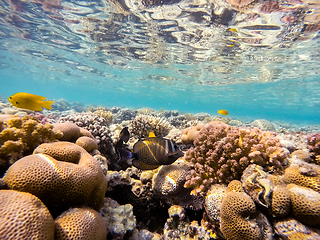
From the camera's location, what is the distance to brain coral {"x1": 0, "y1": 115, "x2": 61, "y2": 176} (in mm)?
2207

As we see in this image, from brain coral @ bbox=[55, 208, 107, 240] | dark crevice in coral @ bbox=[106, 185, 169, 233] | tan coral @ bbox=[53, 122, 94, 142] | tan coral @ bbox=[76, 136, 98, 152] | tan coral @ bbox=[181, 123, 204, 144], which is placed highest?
tan coral @ bbox=[181, 123, 204, 144]

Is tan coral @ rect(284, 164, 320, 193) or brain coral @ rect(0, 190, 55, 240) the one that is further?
tan coral @ rect(284, 164, 320, 193)

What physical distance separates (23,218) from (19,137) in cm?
171

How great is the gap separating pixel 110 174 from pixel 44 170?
1595 mm

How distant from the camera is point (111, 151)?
457cm

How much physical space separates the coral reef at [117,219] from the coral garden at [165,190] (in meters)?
0.01

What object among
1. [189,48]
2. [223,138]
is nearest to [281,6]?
[189,48]

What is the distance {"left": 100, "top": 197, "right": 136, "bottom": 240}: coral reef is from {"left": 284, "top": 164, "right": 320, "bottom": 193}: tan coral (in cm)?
250

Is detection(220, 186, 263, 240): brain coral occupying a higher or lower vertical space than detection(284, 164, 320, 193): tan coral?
lower

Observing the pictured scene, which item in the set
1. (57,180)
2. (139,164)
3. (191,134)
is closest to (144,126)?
(191,134)

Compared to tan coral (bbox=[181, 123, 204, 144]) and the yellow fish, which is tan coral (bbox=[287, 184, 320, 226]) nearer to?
tan coral (bbox=[181, 123, 204, 144])

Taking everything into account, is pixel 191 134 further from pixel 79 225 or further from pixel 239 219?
Result: pixel 79 225

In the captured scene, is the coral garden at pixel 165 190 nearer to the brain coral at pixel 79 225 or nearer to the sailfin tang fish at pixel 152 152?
the brain coral at pixel 79 225

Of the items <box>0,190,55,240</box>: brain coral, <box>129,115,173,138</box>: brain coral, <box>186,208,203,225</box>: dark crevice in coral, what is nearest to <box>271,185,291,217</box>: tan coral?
<box>186,208,203,225</box>: dark crevice in coral
